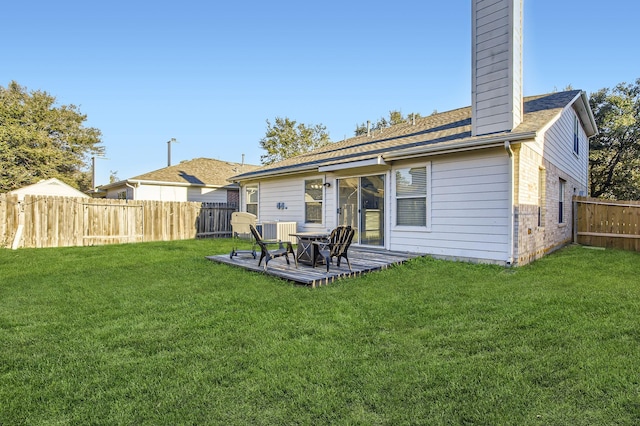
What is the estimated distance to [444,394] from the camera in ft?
7.54

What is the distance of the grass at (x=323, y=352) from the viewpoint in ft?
7.01

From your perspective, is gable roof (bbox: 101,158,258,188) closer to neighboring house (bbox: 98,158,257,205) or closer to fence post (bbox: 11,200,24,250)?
neighboring house (bbox: 98,158,257,205)

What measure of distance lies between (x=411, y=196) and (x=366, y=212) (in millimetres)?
1415

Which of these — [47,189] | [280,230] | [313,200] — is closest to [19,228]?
[280,230]

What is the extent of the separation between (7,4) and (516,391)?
56.0 ft

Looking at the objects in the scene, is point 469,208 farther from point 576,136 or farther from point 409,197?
point 576,136

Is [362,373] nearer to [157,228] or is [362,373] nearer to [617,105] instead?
[157,228]

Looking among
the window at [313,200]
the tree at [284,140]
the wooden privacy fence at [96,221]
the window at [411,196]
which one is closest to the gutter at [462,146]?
the window at [411,196]

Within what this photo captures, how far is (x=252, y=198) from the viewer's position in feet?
45.7

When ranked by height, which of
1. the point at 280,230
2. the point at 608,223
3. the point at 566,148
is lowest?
the point at 280,230

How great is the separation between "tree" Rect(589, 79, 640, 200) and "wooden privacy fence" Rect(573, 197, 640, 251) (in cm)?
926

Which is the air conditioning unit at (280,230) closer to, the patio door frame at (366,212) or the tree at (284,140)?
the patio door frame at (366,212)

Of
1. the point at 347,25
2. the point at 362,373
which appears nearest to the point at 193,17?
the point at 347,25

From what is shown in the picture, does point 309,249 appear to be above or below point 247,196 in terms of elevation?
below
